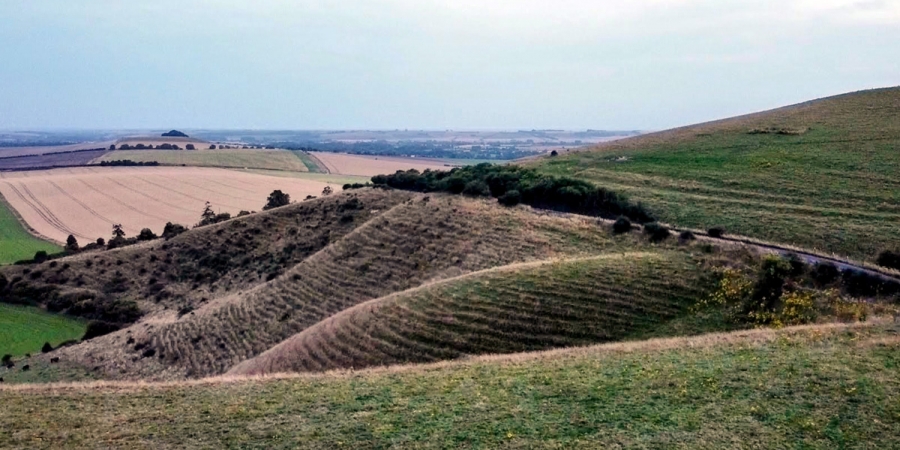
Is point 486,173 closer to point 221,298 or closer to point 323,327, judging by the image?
point 221,298

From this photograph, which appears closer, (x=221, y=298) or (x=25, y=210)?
(x=221, y=298)

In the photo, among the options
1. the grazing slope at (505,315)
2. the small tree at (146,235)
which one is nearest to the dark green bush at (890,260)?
the grazing slope at (505,315)

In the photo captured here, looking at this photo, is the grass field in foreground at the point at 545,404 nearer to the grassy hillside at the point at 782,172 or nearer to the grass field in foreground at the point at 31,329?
the grassy hillside at the point at 782,172

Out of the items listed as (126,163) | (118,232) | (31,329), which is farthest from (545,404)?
(126,163)

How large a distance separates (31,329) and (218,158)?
386 feet

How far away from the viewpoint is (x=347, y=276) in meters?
47.6

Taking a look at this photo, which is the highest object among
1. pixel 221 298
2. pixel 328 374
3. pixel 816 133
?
pixel 816 133

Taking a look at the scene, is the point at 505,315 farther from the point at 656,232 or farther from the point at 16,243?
the point at 16,243

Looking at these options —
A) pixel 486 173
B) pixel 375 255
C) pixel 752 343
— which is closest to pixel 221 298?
pixel 375 255

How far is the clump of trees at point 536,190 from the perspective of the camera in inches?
1954

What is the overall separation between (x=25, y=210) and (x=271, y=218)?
53.9 meters

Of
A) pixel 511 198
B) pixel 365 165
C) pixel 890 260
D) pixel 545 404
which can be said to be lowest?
pixel 545 404

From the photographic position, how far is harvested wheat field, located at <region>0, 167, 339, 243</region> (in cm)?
9112

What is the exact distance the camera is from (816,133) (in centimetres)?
6556
